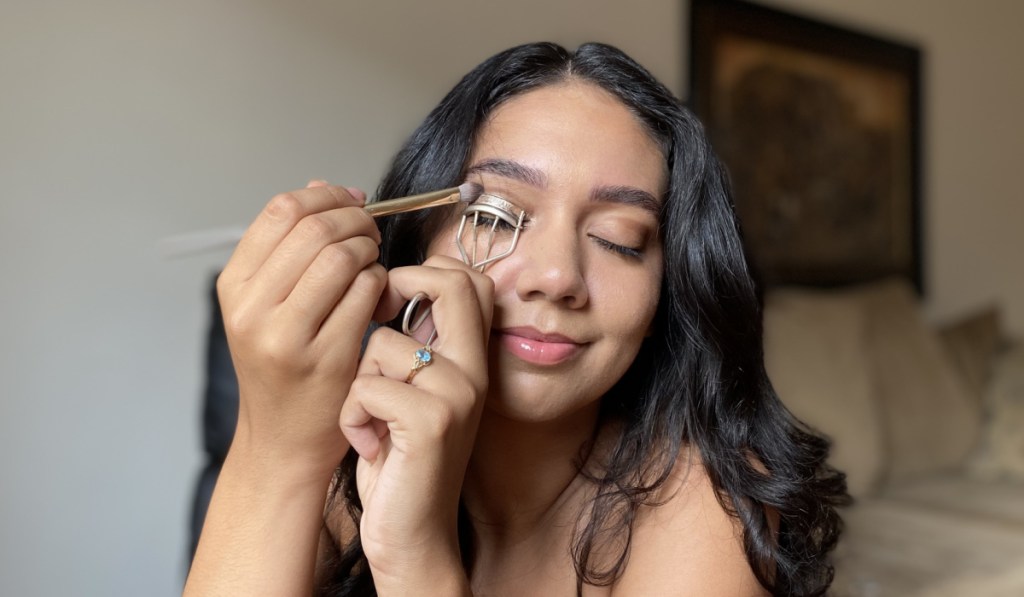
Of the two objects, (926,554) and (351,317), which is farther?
(926,554)

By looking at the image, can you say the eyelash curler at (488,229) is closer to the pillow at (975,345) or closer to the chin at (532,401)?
the chin at (532,401)

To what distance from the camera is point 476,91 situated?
91 centimetres

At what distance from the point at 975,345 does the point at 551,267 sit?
265cm

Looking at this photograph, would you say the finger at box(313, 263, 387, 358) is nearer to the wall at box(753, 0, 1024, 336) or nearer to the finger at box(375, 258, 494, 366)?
the finger at box(375, 258, 494, 366)

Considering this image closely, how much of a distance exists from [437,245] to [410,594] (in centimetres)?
36

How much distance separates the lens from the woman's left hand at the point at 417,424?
65 centimetres

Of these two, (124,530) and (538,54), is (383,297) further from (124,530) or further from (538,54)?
(124,530)

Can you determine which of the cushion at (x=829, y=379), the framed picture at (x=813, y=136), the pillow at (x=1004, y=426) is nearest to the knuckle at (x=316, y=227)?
the cushion at (x=829, y=379)

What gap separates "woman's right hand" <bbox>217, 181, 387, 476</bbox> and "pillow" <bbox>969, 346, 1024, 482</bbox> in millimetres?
2616

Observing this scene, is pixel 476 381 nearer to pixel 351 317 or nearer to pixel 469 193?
pixel 351 317

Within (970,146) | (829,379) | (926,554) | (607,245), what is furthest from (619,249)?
(970,146)

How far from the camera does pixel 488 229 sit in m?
0.82

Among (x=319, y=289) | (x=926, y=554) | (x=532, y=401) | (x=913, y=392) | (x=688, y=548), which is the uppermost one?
(x=319, y=289)

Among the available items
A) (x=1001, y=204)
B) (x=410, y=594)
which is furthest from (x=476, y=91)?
(x=1001, y=204)
